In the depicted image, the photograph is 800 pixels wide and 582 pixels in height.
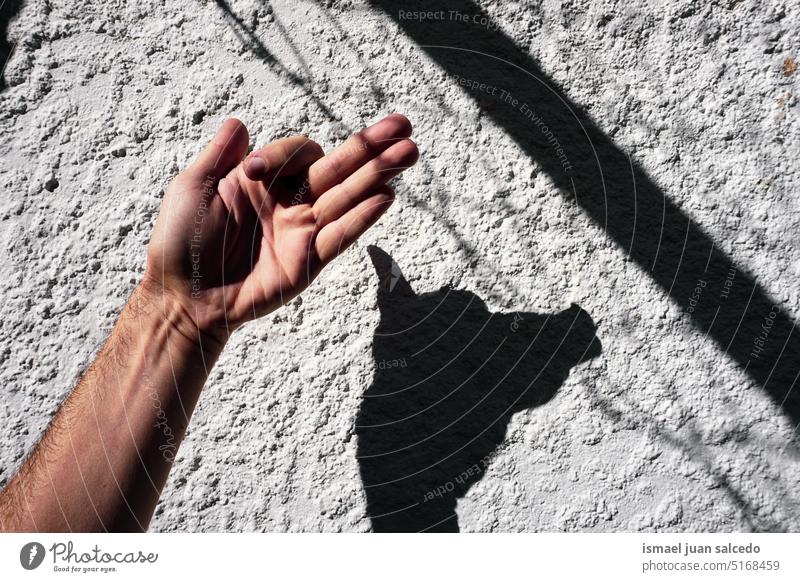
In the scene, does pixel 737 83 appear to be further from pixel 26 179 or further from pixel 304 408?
pixel 26 179

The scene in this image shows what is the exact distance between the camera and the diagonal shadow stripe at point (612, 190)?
0.67 m

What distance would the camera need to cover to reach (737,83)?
0.66 m

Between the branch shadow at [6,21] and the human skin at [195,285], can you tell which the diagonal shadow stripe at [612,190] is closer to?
the human skin at [195,285]

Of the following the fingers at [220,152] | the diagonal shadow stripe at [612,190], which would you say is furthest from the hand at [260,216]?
the diagonal shadow stripe at [612,190]

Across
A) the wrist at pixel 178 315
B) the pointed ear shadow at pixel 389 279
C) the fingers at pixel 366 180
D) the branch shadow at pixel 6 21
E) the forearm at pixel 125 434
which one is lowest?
the forearm at pixel 125 434

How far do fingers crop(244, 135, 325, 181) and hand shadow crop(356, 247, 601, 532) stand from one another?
0.14 meters

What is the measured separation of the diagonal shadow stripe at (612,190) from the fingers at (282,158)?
0.65 ft

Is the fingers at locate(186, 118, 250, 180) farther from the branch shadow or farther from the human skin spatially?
the branch shadow

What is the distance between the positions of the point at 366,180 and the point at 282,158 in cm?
10

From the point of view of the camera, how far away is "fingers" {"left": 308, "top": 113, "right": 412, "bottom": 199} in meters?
0.63

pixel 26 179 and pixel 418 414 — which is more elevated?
pixel 26 179

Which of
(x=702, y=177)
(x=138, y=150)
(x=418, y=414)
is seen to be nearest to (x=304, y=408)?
(x=418, y=414)

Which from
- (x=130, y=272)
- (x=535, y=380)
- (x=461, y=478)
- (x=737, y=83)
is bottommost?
(x=461, y=478)

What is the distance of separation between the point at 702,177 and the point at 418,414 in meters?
0.46
